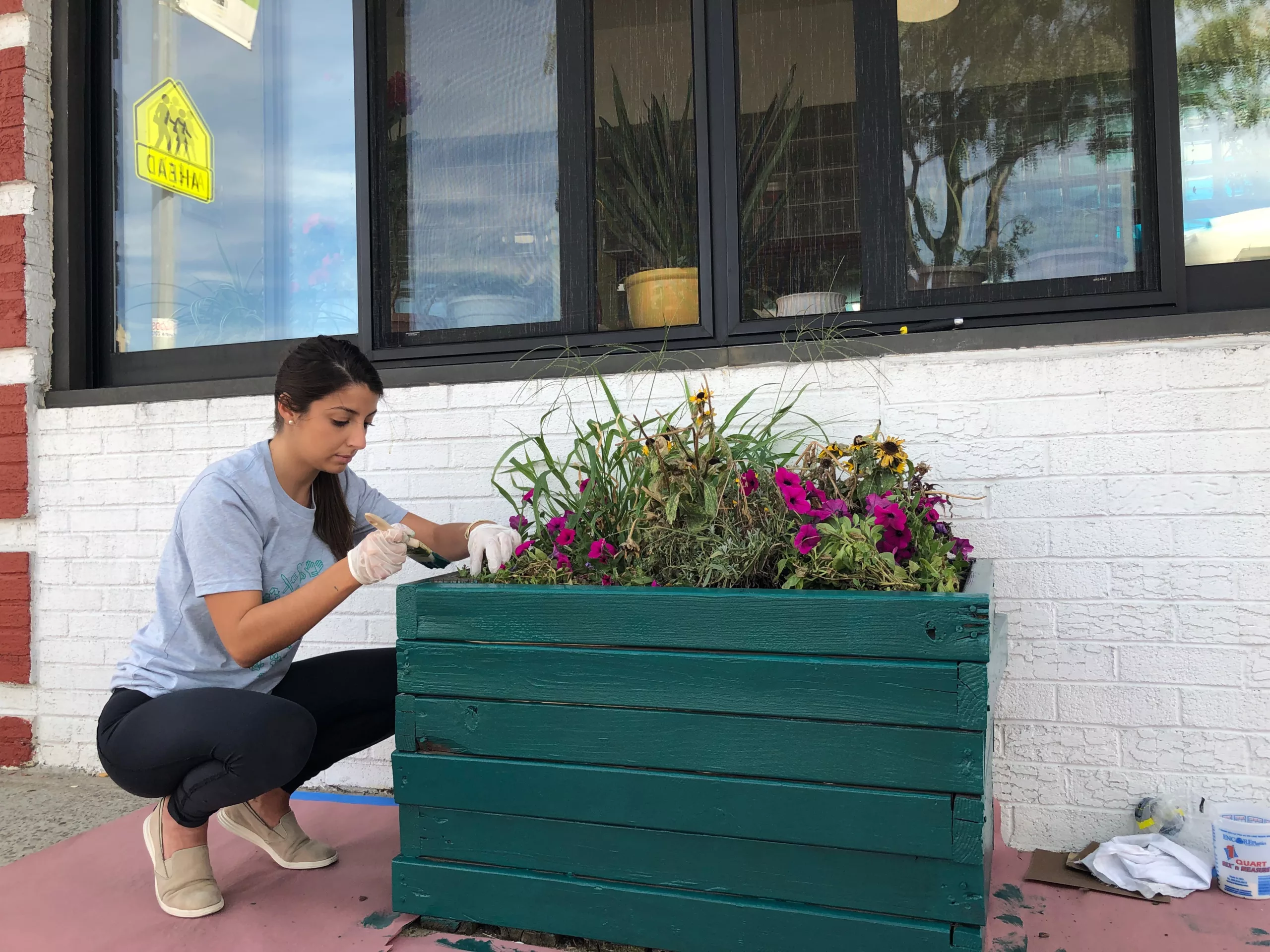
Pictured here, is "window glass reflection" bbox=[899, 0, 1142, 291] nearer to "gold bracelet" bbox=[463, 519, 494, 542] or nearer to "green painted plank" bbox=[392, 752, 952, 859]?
"gold bracelet" bbox=[463, 519, 494, 542]

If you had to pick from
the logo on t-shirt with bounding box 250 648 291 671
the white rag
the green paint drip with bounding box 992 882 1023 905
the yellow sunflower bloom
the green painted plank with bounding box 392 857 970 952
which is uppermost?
the yellow sunflower bloom

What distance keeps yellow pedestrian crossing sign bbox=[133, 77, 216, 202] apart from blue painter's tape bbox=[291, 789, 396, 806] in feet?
6.04

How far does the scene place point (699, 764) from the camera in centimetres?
150

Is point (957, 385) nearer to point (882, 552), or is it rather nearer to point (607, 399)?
point (882, 552)

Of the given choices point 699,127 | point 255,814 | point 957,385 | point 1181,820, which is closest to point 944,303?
point 957,385

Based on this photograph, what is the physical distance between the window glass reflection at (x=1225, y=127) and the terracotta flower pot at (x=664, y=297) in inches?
45.4

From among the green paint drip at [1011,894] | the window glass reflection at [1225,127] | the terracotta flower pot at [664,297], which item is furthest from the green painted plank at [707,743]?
the window glass reflection at [1225,127]

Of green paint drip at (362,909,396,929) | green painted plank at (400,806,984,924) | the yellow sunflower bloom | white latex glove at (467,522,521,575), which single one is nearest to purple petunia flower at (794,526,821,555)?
the yellow sunflower bloom

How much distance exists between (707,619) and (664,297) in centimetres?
115

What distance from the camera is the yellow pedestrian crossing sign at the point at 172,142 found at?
9.52ft

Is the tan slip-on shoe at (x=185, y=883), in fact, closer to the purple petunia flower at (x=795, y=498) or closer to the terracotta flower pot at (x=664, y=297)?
the purple petunia flower at (x=795, y=498)

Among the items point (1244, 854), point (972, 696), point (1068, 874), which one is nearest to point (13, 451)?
point (972, 696)

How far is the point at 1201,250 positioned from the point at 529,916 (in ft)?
6.62

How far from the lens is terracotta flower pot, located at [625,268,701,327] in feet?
7.84
